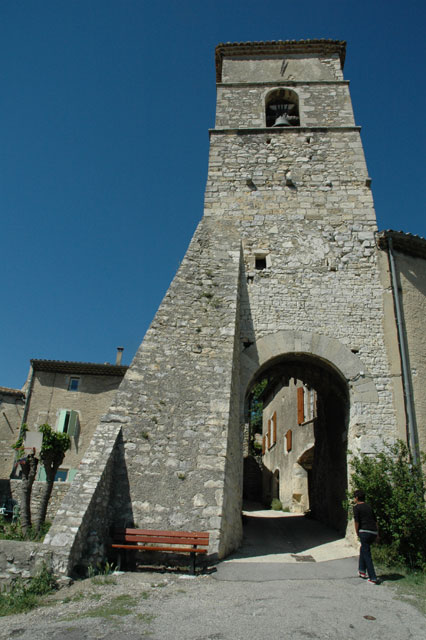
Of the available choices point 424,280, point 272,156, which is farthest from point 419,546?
point 272,156

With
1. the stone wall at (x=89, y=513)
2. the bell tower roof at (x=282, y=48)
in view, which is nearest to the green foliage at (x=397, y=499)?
Answer: the stone wall at (x=89, y=513)

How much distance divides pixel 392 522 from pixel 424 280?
5083 millimetres

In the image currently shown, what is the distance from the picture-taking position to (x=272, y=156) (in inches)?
415

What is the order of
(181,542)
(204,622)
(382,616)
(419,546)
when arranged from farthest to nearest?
(419,546)
(181,542)
(382,616)
(204,622)

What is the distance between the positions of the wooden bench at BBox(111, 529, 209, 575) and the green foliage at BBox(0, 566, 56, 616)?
99 centimetres

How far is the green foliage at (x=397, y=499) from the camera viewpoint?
616 cm

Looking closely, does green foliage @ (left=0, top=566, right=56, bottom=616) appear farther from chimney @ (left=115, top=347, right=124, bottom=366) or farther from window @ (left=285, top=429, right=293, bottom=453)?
chimney @ (left=115, top=347, right=124, bottom=366)

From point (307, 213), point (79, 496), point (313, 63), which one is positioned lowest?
point (79, 496)

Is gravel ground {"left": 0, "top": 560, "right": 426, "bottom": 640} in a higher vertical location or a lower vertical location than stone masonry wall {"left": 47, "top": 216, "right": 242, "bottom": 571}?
lower

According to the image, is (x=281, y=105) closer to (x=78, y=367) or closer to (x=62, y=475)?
(x=78, y=367)

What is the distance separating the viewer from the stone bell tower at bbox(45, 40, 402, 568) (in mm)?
6421

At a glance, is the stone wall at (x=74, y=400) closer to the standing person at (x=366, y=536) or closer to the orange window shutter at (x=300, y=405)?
the orange window shutter at (x=300, y=405)

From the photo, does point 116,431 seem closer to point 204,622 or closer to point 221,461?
point 221,461

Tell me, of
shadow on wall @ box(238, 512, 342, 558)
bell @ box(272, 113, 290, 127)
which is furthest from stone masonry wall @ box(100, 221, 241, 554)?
bell @ box(272, 113, 290, 127)
